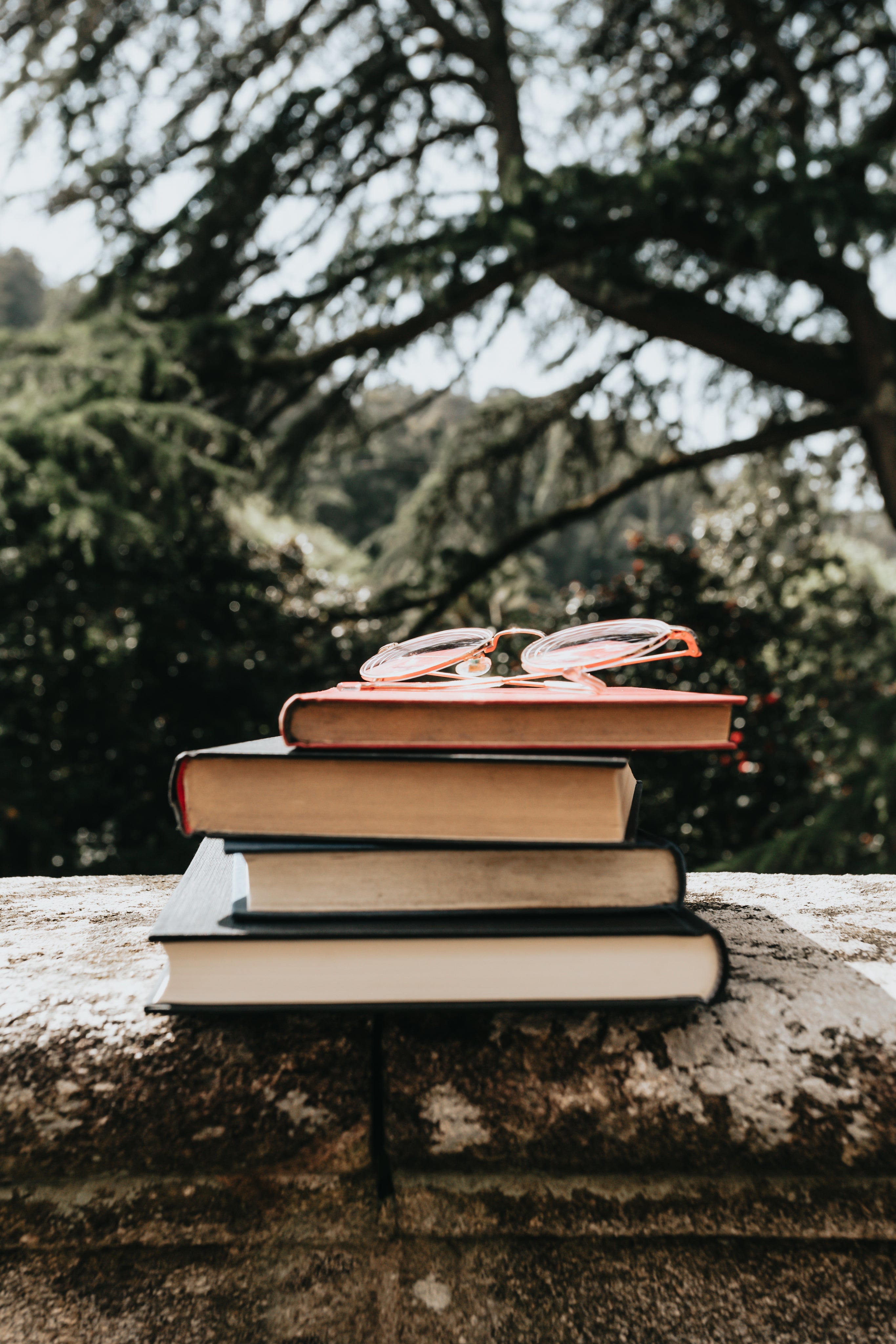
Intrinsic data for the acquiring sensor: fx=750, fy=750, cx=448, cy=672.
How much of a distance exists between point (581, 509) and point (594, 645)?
355cm

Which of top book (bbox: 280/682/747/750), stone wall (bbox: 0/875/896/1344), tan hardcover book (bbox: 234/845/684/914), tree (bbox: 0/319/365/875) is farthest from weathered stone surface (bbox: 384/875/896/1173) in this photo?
tree (bbox: 0/319/365/875)

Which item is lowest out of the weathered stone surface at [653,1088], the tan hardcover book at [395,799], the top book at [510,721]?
the weathered stone surface at [653,1088]

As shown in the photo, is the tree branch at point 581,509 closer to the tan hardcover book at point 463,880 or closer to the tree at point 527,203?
the tree at point 527,203

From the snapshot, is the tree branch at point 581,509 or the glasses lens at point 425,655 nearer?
the glasses lens at point 425,655

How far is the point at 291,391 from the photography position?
4.24 metres

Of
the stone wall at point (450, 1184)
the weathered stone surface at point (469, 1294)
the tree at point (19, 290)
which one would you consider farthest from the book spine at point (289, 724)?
the tree at point (19, 290)

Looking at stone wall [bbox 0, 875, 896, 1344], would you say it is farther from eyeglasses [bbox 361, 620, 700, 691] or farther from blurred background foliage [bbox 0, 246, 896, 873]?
blurred background foliage [bbox 0, 246, 896, 873]

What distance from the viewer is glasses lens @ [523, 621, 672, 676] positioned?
0.83 m

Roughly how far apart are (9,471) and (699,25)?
4.57m

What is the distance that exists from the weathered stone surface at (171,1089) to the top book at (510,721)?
0.83 ft

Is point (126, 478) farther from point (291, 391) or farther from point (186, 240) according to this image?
point (186, 240)

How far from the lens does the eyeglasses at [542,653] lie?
0.83 metres

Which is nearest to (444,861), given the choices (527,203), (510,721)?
(510,721)

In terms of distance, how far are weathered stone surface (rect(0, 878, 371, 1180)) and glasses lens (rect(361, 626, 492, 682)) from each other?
376mm
